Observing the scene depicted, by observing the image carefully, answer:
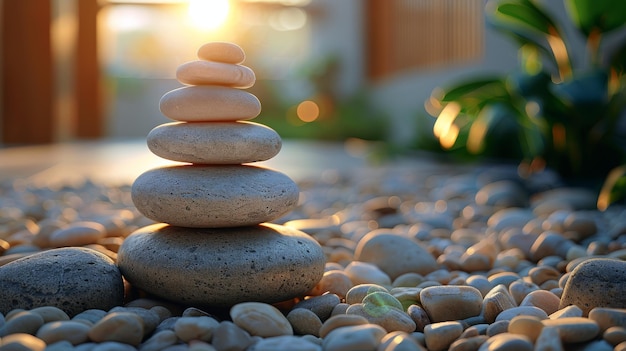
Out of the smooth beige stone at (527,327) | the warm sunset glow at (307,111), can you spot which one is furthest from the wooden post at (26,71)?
the smooth beige stone at (527,327)

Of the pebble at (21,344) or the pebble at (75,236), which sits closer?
the pebble at (21,344)

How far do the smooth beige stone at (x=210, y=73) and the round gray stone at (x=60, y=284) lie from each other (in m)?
0.42

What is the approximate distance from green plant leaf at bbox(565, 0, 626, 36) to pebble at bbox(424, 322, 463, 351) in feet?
6.09

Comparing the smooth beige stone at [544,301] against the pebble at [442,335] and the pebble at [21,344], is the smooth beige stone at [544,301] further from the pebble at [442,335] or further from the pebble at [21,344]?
the pebble at [21,344]

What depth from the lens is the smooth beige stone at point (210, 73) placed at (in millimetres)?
1316

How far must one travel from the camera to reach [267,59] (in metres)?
11.0

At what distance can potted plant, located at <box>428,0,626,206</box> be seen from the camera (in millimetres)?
2459

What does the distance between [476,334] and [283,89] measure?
9885 millimetres

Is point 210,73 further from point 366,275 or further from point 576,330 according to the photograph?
point 576,330

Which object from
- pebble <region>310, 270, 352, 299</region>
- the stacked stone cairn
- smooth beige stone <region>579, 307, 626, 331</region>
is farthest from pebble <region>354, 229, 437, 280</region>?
smooth beige stone <region>579, 307, 626, 331</region>

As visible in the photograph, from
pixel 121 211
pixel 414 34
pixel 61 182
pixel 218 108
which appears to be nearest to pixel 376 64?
pixel 414 34

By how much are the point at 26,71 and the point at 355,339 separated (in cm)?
594

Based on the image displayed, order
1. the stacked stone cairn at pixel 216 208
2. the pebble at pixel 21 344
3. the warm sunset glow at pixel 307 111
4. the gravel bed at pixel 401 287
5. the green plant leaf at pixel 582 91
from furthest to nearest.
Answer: the warm sunset glow at pixel 307 111 → the green plant leaf at pixel 582 91 → the stacked stone cairn at pixel 216 208 → the gravel bed at pixel 401 287 → the pebble at pixel 21 344

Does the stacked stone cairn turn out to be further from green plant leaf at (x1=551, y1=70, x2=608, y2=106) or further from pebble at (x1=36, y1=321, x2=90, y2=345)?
green plant leaf at (x1=551, y1=70, x2=608, y2=106)
